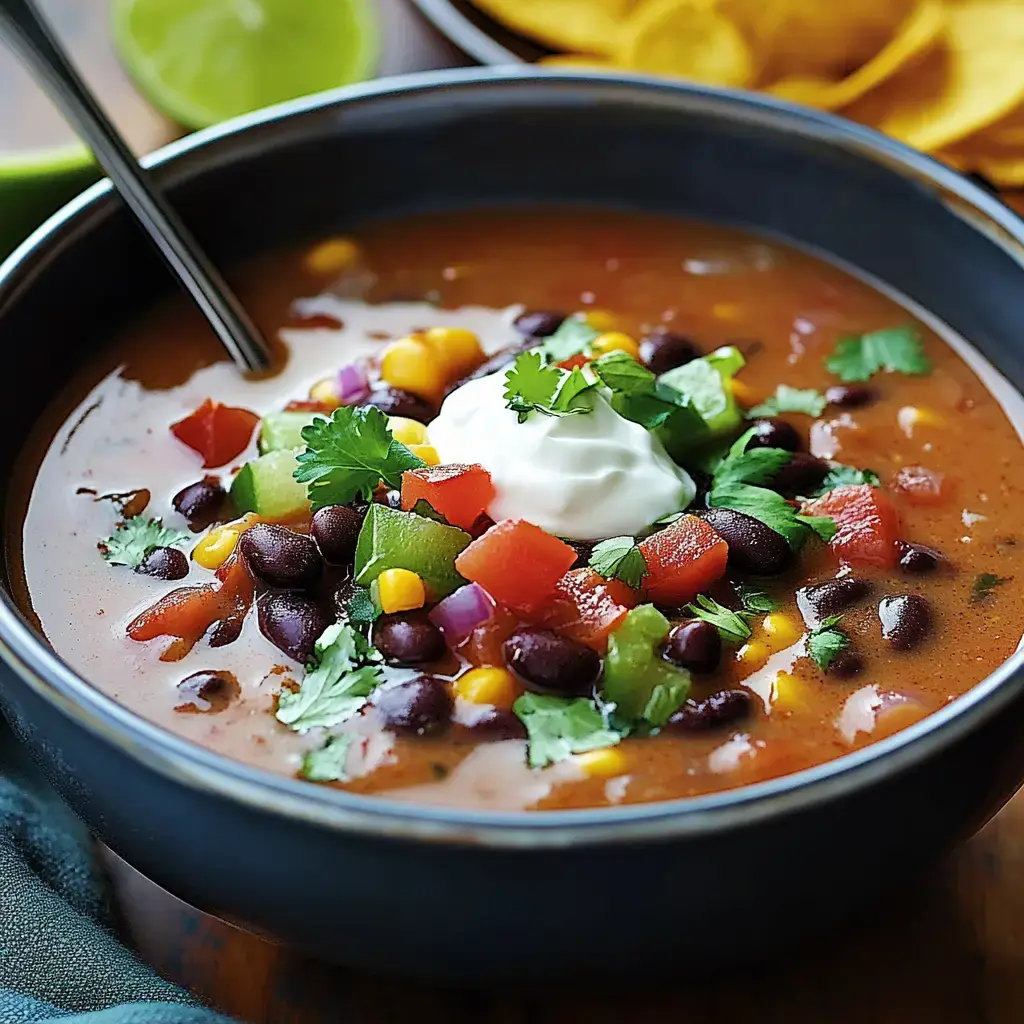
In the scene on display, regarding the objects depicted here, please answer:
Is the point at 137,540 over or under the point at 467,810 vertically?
over

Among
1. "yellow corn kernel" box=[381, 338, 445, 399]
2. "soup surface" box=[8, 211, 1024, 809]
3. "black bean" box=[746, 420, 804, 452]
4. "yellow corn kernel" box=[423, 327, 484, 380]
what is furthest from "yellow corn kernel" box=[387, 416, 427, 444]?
"black bean" box=[746, 420, 804, 452]

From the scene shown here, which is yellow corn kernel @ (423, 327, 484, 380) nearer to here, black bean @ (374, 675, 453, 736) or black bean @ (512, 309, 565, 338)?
black bean @ (512, 309, 565, 338)

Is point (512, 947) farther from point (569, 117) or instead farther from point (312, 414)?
point (569, 117)

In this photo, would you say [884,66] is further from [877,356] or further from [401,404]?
[401,404]

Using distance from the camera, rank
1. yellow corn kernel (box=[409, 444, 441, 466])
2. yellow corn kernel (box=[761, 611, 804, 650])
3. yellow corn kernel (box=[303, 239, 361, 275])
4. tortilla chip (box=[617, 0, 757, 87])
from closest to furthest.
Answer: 1. yellow corn kernel (box=[761, 611, 804, 650])
2. yellow corn kernel (box=[409, 444, 441, 466])
3. yellow corn kernel (box=[303, 239, 361, 275])
4. tortilla chip (box=[617, 0, 757, 87])

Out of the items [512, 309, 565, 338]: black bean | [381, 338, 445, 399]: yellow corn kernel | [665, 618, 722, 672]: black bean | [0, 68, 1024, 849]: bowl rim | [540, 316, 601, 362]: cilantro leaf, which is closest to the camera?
[0, 68, 1024, 849]: bowl rim

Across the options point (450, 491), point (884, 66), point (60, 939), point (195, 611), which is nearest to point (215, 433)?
point (195, 611)
